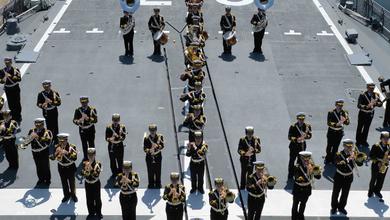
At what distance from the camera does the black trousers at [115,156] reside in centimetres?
1628

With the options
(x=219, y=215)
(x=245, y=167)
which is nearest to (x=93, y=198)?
(x=219, y=215)

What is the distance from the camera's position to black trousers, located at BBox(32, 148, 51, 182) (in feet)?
52.5

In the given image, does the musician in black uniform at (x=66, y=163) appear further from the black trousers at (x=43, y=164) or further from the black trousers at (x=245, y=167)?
the black trousers at (x=245, y=167)

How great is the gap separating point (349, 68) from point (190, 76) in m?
7.24

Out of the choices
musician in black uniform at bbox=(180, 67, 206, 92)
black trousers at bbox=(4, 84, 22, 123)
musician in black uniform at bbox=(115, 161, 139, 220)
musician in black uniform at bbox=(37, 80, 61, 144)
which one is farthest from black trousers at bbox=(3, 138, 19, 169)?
musician in black uniform at bbox=(180, 67, 206, 92)

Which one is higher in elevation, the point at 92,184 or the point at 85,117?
the point at 85,117

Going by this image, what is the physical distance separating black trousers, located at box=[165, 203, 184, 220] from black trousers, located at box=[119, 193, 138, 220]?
853mm

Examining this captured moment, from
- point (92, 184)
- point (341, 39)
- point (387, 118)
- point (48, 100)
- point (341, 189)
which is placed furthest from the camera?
point (341, 39)

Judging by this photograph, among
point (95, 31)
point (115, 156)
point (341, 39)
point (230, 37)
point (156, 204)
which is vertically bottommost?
point (341, 39)

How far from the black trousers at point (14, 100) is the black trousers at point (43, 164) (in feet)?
12.2

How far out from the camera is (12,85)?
18922 mm

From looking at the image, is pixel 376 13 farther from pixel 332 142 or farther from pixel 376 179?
pixel 376 179

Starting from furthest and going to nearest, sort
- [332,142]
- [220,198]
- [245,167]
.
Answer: [332,142] → [245,167] → [220,198]

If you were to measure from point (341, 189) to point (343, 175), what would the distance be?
68cm
